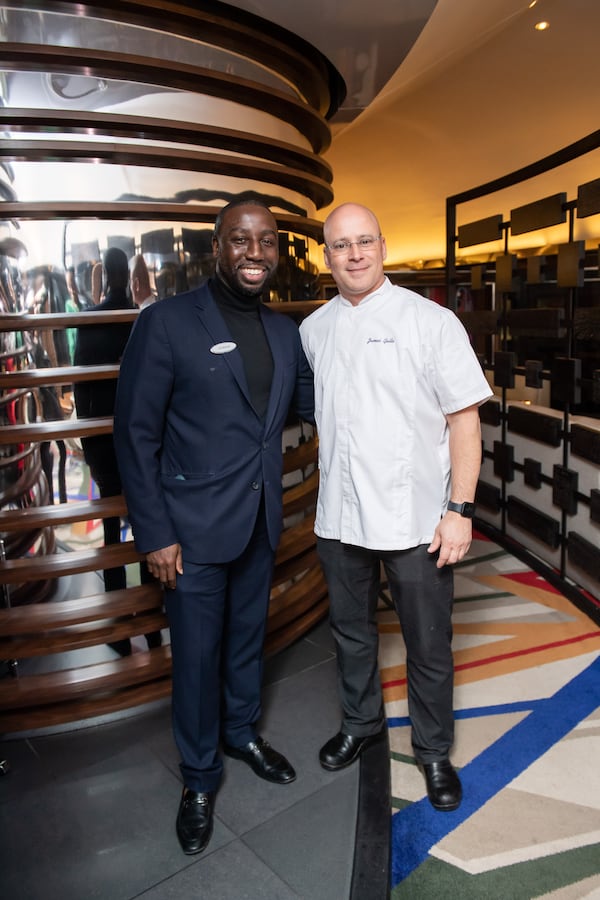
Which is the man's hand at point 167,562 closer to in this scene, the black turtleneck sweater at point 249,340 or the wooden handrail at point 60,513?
the black turtleneck sweater at point 249,340

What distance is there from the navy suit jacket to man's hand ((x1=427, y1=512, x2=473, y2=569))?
0.49 metres

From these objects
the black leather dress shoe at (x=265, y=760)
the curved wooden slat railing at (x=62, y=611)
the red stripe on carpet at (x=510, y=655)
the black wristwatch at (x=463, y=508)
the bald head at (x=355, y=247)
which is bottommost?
the red stripe on carpet at (x=510, y=655)

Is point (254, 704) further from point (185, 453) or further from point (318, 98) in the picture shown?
point (318, 98)

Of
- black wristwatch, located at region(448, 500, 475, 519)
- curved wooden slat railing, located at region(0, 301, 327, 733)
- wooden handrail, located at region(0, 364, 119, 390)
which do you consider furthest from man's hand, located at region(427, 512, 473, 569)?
wooden handrail, located at region(0, 364, 119, 390)

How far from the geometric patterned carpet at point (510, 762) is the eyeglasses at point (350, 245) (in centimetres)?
159

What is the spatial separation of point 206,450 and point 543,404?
2858mm

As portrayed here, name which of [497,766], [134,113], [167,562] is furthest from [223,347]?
[497,766]

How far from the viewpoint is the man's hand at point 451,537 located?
1870 mm

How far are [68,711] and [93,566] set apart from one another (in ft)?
1.76

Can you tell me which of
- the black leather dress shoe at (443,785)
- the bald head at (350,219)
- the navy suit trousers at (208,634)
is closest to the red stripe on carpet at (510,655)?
the black leather dress shoe at (443,785)

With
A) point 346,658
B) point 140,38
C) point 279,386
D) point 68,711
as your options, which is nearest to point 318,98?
point 140,38

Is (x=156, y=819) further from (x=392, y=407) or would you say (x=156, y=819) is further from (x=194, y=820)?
(x=392, y=407)

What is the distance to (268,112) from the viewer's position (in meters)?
2.69

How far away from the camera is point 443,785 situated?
2.01 meters
